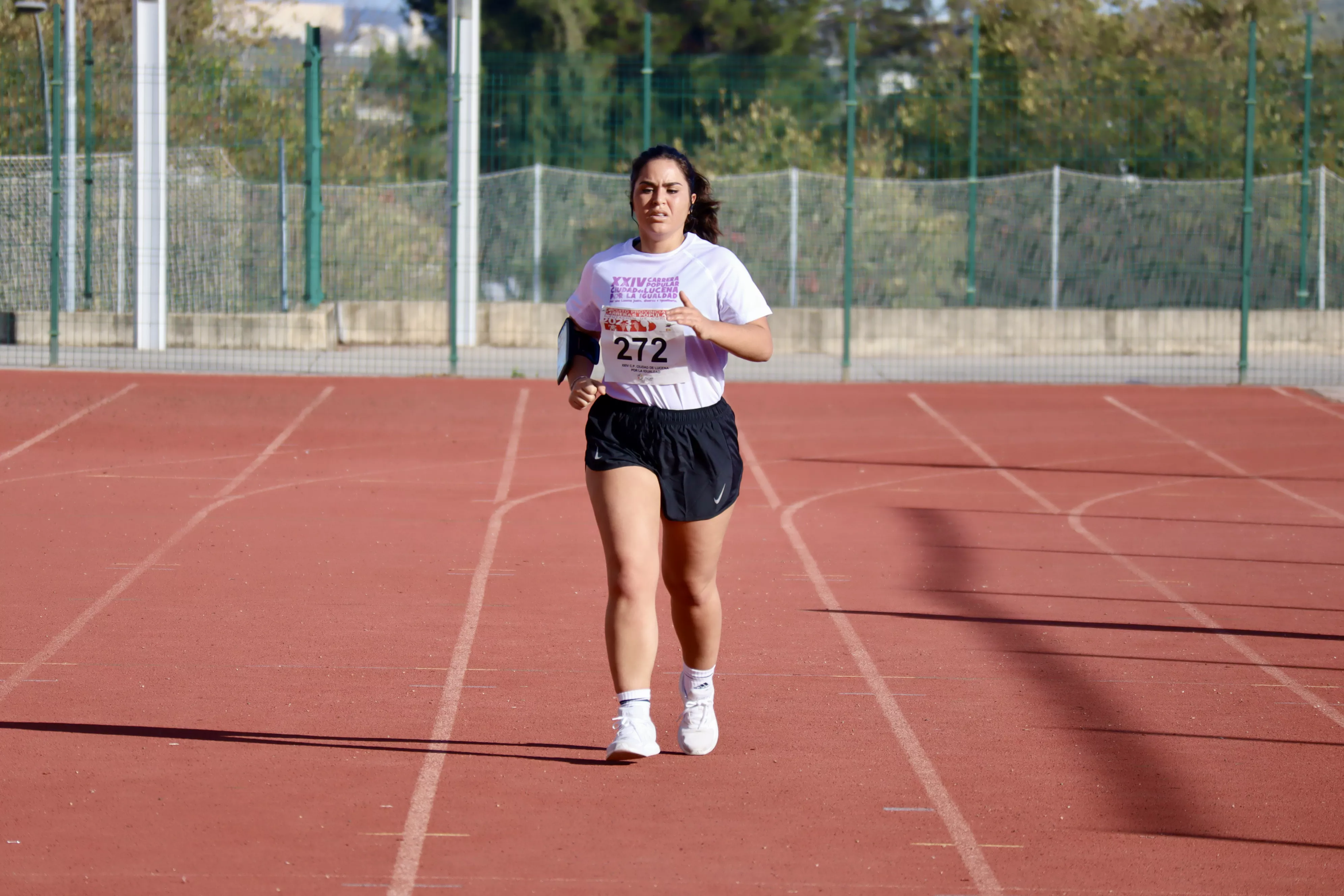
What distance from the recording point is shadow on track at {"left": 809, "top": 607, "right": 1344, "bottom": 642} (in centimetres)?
686

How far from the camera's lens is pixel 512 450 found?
12031 millimetres

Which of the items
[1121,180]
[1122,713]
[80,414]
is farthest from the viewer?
[1121,180]

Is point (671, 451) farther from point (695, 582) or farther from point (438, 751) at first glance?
point (438, 751)

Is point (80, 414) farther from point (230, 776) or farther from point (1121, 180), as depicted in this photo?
point (1121, 180)

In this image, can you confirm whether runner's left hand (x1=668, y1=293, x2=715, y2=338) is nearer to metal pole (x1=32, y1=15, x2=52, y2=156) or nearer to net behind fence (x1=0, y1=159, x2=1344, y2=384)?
net behind fence (x1=0, y1=159, x2=1344, y2=384)

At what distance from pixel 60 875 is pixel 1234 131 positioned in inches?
843

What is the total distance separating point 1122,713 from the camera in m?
5.59

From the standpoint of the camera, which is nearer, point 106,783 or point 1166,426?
point 106,783

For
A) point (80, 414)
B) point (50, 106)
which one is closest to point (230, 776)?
point (80, 414)

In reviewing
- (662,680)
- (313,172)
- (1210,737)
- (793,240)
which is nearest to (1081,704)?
(1210,737)

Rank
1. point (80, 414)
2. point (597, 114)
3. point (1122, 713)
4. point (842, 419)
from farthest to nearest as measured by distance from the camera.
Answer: point (597, 114) → point (842, 419) → point (80, 414) → point (1122, 713)

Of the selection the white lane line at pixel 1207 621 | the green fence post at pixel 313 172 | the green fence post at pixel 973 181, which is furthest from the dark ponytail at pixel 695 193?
the green fence post at pixel 973 181

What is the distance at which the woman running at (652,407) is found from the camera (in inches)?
187

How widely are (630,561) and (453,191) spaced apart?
1170cm
